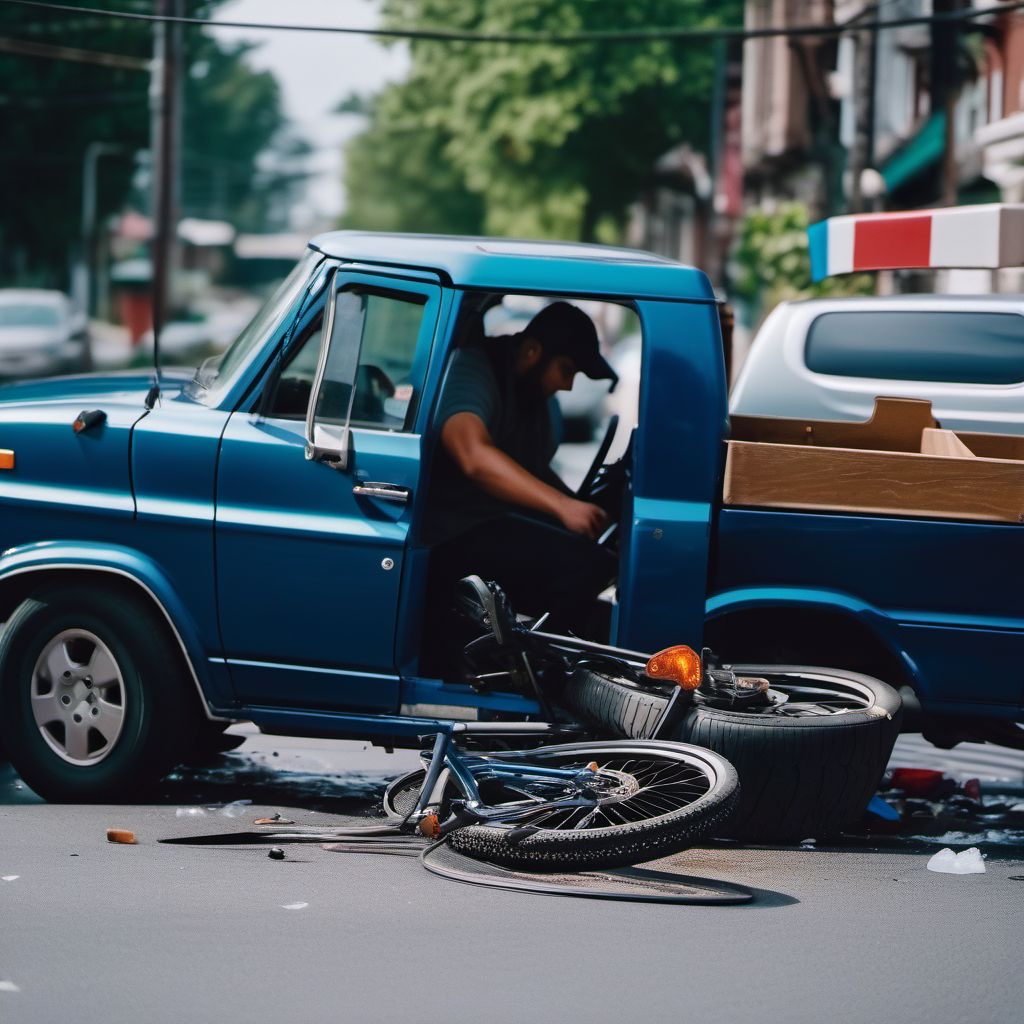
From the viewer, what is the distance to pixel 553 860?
213 inches

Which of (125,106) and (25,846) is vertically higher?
(125,106)

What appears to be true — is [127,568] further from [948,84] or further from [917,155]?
[917,155]

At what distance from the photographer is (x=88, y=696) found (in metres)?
6.44

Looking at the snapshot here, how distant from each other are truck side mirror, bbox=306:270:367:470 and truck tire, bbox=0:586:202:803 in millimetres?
888

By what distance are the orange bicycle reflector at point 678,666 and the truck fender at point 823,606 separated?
0.51m

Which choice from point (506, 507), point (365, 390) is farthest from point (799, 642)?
point (365, 390)

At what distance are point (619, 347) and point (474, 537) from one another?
2173 cm

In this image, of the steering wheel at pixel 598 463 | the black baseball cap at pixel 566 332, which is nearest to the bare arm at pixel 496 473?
the black baseball cap at pixel 566 332

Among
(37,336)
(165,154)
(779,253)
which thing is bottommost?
(37,336)

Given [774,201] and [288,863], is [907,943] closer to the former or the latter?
[288,863]

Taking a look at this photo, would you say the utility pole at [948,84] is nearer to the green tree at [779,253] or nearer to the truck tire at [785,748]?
the green tree at [779,253]

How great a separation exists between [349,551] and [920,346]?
13.3ft

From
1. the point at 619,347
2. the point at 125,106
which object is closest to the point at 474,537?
the point at 619,347

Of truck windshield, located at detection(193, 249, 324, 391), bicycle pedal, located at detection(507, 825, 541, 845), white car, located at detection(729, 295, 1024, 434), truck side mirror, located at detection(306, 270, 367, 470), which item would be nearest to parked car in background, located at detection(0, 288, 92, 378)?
white car, located at detection(729, 295, 1024, 434)
